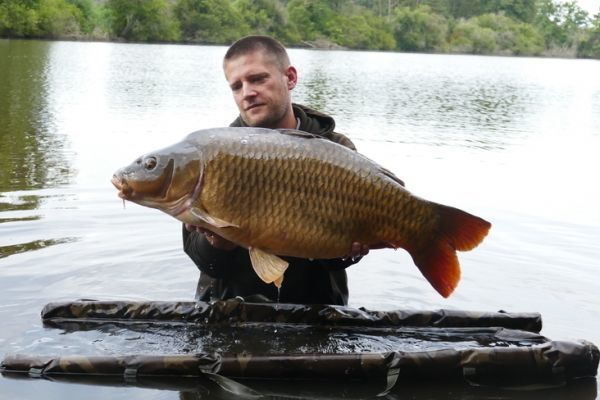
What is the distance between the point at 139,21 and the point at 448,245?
56436mm

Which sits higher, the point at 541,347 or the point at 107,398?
the point at 541,347

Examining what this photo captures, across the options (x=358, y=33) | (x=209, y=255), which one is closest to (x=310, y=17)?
(x=358, y=33)

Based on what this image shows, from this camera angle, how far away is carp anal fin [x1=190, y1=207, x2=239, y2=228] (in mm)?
2340

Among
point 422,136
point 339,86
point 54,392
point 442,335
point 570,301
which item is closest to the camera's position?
point 54,392

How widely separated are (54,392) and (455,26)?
76744 mm

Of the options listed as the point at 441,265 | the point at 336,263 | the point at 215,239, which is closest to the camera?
the point at 441,265

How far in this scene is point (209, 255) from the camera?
120 inches

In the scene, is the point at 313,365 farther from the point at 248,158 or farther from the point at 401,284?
the point at 401,284

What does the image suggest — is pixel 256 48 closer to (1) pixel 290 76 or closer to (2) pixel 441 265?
(1) pixel 290 76

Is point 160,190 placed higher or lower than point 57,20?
higher

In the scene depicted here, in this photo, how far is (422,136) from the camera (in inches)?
488

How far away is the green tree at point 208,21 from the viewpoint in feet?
200

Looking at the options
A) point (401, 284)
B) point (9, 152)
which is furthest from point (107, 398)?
point (9, 152)

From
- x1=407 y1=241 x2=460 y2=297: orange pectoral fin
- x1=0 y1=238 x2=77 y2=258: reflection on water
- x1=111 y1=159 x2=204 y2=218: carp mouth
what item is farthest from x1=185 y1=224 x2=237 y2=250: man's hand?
x1=0 y1=238 x2=77 y2=258: reflection on water
